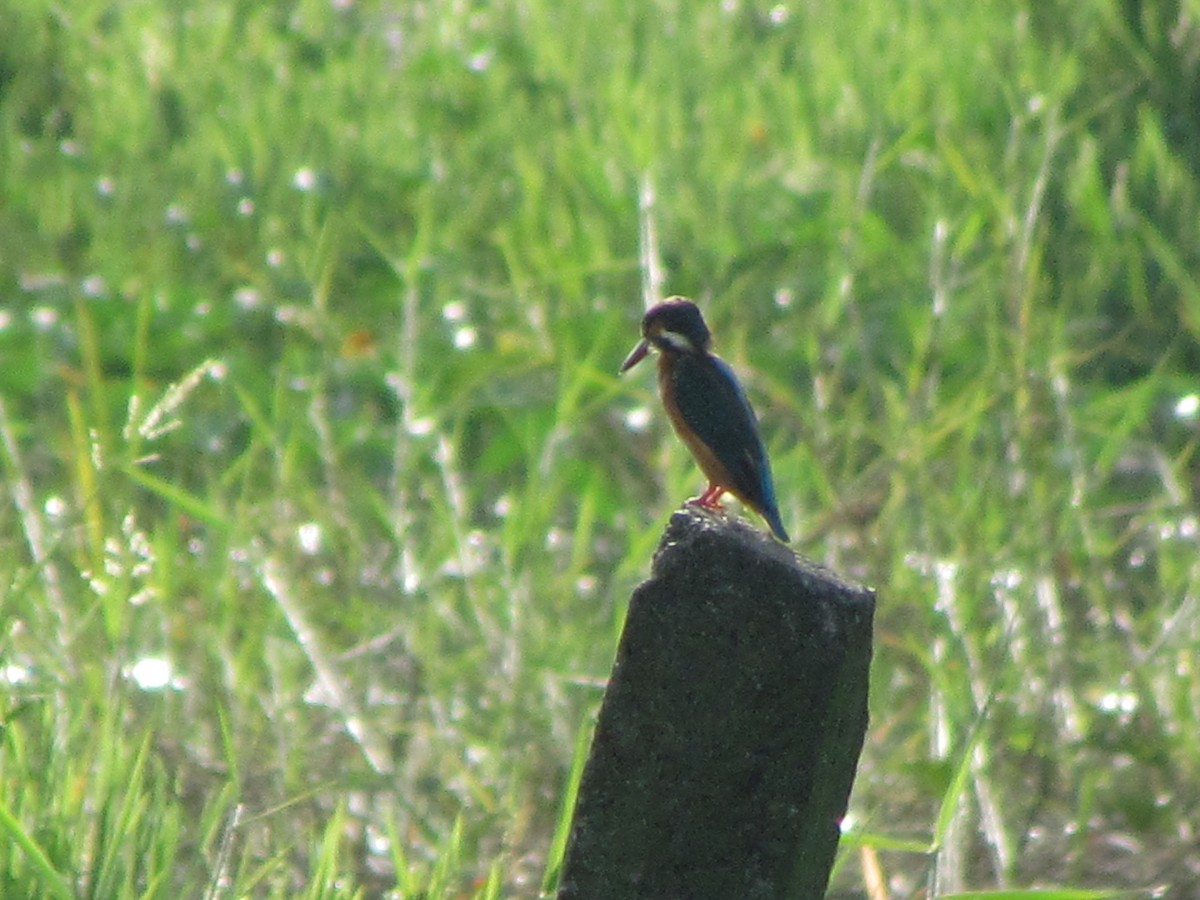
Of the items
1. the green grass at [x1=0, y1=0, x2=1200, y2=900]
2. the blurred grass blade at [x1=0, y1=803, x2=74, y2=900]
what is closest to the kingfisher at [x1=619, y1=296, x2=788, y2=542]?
the green grass at [x1=0, y1=0, x2=1200, y2=900]

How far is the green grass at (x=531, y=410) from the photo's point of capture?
2863 mm

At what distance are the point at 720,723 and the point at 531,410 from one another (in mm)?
2810

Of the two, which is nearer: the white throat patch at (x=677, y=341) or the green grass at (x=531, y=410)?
the white throat patch at (x=677, y=341)

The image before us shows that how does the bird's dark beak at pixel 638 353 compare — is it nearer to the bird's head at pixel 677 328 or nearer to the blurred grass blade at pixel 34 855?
the bird's head at pixel 677 328

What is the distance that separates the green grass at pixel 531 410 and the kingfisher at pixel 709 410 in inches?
15.1

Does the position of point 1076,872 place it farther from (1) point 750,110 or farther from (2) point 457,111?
(2) point 457,111

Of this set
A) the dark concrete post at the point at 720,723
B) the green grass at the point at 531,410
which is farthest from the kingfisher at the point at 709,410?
the dark concrete post at the point at 720,723

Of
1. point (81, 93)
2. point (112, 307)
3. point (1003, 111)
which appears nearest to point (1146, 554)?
point (1003, 111)

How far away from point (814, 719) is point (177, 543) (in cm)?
203

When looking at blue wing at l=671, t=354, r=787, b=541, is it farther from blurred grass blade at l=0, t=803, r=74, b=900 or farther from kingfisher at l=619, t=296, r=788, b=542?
blurred grass blade at l=0, t=803, r=74, b=900

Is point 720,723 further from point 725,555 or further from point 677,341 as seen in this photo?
point 677,341

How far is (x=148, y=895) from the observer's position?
208 cm

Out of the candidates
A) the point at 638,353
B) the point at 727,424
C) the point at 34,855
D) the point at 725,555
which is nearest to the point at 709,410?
the point at 727,424

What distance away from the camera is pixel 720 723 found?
168 cm
